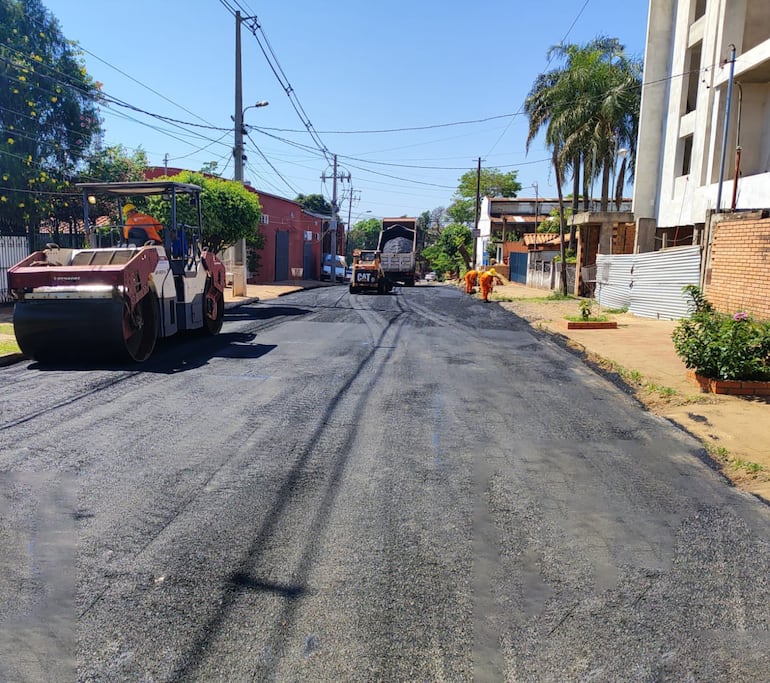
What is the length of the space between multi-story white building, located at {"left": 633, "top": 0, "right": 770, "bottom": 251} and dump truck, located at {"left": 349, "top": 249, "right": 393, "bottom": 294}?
1172 centimetres

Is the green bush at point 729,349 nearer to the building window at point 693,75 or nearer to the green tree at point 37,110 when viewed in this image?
the green tree at point 37,110

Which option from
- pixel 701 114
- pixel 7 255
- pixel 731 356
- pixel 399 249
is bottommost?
pixel 731 356

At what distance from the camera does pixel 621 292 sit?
68.1ft

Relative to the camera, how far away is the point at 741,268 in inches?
520

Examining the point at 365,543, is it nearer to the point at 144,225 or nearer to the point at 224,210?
the point at 144,225

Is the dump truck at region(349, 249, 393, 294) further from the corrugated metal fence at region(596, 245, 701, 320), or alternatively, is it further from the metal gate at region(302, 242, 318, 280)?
the metal gate at region(302, 242, 318, 280)

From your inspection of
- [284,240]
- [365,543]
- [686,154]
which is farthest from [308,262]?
[365,543]

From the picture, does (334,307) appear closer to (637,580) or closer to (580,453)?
(580,453)

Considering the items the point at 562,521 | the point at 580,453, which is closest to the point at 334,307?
the point at 580,453

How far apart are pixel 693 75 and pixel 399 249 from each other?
63.8 feet

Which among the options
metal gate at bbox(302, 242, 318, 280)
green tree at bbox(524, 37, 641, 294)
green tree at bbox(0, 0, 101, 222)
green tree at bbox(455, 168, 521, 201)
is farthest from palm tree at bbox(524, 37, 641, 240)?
green tree at bbox(455, 168, 521, 201)

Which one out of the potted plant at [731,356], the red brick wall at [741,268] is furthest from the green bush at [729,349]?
the red brick wall at [741,268]

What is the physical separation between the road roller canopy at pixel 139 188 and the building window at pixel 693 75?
19.6 metres

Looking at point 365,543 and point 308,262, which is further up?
point 308,262
